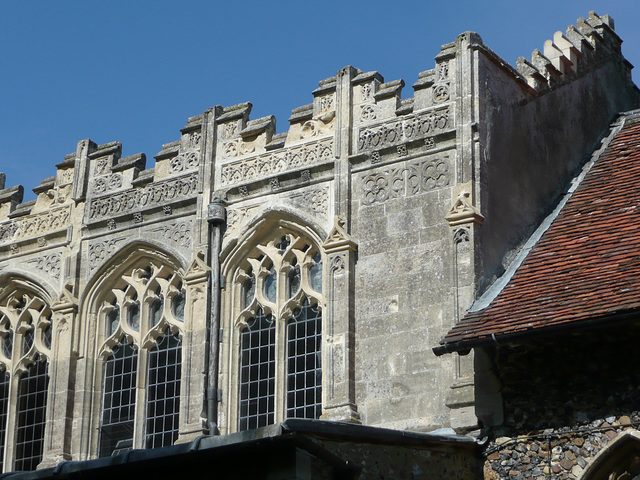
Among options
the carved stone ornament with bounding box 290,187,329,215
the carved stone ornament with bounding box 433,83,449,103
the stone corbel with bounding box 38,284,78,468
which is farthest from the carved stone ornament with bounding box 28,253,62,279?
the carved stone ornament with bounding box 433,83,449,103

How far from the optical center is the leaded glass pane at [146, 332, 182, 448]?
20484mm

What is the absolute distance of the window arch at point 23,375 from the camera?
71.8 ft

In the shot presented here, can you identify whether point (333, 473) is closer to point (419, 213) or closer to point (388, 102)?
point (419, 213)

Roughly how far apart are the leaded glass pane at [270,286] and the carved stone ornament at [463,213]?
3115 millimetres

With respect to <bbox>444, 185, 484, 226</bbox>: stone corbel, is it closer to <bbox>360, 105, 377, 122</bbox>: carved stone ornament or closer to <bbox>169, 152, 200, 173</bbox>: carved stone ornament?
<bbox>360, 105, 377, 122</bbox>: carved stone ornament

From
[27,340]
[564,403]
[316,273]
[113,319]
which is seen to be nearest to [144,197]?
[113,319]

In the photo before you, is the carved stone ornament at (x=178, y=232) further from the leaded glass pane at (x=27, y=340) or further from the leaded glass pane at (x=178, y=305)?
the leaded glass pane at (x=27, y=340)

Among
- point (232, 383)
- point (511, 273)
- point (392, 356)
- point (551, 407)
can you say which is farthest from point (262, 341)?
point (551, 407)

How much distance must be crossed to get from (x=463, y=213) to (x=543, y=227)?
5.92 feet

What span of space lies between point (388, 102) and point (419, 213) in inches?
78.2

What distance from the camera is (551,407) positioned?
1639 centimetres

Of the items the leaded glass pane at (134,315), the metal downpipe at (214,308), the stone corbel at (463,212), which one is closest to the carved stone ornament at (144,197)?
the metal downpipe at (214,308)

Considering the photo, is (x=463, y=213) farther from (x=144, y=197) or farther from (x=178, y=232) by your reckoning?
(x=144, y=197)

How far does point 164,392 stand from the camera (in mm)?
20828
